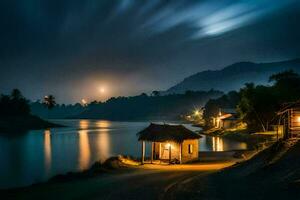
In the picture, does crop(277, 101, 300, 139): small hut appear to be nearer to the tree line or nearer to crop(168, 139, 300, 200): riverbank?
crop(168, 139, 300, 200): riverbank

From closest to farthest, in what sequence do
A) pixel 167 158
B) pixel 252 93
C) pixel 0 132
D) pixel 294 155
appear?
pixel 294 155, pixel 167 158, pixel 252 93, pixel 0 132

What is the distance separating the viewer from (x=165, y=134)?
142 feet

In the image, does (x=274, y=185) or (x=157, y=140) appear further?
(x=157, y=140)

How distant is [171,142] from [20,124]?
137 metres

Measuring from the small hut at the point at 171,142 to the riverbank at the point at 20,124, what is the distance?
123m

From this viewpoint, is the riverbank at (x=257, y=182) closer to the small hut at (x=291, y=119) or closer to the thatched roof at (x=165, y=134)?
the small hut at (x=291, y=119)

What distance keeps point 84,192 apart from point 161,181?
219 inches

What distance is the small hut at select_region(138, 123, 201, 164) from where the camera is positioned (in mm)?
42987

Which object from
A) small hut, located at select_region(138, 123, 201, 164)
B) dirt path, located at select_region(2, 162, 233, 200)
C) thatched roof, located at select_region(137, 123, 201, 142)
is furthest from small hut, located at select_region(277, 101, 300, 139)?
small hut, located at select_region(138, 123, 201, 164)

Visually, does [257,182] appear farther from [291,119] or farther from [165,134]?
[165,134]

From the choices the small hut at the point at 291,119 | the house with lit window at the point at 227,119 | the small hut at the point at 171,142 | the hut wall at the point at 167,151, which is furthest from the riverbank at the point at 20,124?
the small hut at the point at 291,119

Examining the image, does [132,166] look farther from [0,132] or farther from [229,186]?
[0,132]

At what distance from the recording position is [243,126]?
10056 centimetres

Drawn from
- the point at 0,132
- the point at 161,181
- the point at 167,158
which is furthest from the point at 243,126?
the point at 0,132
